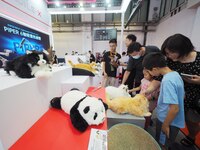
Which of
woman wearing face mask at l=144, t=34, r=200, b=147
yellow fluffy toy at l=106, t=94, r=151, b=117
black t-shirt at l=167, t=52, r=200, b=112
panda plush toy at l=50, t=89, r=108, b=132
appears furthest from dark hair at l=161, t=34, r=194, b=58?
panda plush toy at l=50, t=89, r=108, b=132

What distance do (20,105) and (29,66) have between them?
0.89 ft

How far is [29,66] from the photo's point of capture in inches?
29.4


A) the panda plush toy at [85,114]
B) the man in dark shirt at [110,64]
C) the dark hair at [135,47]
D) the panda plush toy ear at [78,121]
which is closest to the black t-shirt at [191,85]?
the dark hair at [135,47]

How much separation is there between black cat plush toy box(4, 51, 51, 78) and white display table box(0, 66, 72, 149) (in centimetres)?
5

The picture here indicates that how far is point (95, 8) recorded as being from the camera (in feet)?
10.1

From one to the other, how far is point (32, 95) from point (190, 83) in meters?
1.27

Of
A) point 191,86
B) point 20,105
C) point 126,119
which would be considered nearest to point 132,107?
point 126,119

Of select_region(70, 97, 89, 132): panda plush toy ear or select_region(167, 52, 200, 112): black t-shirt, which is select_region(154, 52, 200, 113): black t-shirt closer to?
select_region(167, 52, 200, 112): black t-shirt

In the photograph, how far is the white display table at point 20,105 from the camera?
0.52 m

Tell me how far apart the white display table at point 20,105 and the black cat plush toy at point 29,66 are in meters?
0.05

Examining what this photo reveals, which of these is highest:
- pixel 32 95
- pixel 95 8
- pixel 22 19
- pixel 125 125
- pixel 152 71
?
pixel 95 8

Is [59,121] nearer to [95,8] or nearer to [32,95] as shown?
[32,95]

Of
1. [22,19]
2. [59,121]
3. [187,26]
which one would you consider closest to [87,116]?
[59,121]

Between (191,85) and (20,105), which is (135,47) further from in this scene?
(20,105)
